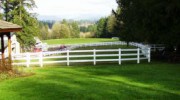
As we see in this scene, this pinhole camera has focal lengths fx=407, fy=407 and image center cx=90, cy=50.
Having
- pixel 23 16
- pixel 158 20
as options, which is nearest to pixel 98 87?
pixel 158 20

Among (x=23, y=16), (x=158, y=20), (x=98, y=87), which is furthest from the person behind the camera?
(x=23, y=16)

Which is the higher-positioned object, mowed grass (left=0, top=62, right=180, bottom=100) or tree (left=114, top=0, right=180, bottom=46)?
tree (left=114, top=0, right=180, bottom=46)

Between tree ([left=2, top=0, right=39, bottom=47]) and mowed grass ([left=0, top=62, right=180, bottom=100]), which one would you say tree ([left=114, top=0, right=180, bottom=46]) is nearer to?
mowed grass ([left=0, top=62, right=180, bottom=100])

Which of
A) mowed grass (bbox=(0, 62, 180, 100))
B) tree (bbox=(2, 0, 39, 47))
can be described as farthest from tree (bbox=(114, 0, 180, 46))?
tree (bbox=(2, 0, 39, 47))

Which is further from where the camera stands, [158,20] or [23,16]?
[23,16]

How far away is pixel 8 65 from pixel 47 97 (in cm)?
806

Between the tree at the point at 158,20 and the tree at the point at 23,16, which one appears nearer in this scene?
the tree at the point at 158,20

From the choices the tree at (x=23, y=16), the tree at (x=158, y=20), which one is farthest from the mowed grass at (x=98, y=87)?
the tree at (x=23, y=16)

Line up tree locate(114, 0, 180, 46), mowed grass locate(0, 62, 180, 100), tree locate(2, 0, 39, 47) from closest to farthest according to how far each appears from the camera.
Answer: mowed grass locate(0, 62, 180, 100) → tree locate(114, 0, 180, 46) → tree locate(2, 0, 39, 47)

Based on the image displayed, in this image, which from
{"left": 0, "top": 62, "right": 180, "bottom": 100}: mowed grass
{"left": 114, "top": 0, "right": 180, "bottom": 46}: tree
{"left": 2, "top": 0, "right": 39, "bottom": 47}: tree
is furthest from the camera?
{"left": 2, "top": 0, "right": 39, "bottom": 47}: tree

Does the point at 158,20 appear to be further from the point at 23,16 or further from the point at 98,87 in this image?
the point at 23,16

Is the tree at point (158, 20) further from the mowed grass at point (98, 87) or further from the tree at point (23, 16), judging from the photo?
the tree at point (23, 16)

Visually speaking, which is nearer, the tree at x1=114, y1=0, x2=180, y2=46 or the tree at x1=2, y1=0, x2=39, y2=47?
the tree at x1=114, y1=0, x2=180, y2=46

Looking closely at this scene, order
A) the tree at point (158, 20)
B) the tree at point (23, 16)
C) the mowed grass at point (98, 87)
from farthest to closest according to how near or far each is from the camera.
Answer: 1. the tree at point (23, 16)
2. the tree at point (158, 20)
3. the mowed grass at point (98, 87)
